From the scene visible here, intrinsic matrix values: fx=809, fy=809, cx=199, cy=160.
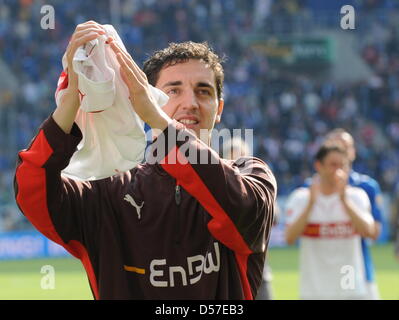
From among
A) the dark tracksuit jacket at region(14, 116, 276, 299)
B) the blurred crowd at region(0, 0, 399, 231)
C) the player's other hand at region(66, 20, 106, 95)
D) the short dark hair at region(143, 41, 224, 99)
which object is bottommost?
the dark tracksuit jacket at region(14, 116, 276, 299)

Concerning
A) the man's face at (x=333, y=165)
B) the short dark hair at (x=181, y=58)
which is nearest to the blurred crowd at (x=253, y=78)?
the man's face at (x=333, y=165)

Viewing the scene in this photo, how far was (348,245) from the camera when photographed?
710cm

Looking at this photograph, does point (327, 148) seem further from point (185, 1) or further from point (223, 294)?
point (185, 1)

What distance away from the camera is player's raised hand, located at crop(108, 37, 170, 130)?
8.64 ft

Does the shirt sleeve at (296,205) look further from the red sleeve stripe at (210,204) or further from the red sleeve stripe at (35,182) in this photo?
the red sleeve stripe at (35,182)

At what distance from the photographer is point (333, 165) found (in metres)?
7.03

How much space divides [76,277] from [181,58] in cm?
1192

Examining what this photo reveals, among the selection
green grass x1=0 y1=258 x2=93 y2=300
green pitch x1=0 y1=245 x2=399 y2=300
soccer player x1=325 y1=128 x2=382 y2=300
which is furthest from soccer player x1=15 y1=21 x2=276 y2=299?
green pitch x1=0 y1=245 x2=399 y2=300

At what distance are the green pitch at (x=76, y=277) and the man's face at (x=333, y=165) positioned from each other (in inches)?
176

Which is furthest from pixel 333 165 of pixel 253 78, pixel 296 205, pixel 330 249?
pixel 253 78

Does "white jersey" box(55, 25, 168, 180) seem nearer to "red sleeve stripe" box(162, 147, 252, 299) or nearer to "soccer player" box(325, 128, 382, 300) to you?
"red sleeve stripe" box(162, 147, 252, 299)

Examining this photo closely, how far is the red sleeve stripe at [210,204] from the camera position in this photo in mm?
2621
